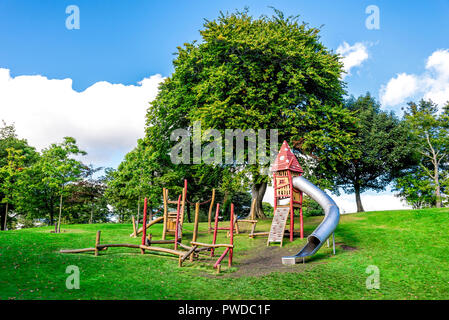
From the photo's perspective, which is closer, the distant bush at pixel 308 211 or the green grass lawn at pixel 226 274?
the green grass lawn at pixel 226 274

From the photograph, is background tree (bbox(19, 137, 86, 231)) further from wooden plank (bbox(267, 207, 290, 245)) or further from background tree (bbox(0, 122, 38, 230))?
wooden plank (bbox(267, 207, 290, 245))

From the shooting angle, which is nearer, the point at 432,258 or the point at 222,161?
the point at 432,258

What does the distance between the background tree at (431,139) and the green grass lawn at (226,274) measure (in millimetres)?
19793

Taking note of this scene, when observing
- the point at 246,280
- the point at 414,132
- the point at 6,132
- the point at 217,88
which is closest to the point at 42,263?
the point at 246,280

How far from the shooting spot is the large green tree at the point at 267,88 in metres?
24.3

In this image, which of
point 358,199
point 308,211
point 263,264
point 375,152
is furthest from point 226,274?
point 358,199

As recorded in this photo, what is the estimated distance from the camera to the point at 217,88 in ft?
80.6

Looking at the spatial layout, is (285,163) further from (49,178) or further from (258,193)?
(49,178)

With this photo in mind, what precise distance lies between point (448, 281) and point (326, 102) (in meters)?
18.7

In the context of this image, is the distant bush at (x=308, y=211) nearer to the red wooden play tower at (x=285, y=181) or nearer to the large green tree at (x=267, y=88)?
the large green tree at (x=267, y=88)

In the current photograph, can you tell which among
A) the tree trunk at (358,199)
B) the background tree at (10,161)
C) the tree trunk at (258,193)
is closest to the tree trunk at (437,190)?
the tree trunk at (358,199)

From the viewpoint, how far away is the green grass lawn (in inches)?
353
